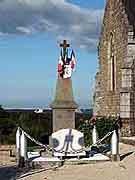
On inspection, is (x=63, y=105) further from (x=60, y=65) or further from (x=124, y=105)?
(x=124, y=105)

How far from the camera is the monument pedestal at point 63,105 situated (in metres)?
16.8

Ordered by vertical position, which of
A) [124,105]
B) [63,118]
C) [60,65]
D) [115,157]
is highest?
[60,65]

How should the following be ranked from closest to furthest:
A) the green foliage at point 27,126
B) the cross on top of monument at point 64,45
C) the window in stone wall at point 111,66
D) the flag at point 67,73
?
1. the flag at point 67,73
2. the cross on top of monument at point 64,45
3. the green foliage at point 27,126
4. the window in stone wall at point 111,66

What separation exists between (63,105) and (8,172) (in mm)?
3530

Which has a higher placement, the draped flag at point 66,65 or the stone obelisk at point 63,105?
the draped flag at point 66,65

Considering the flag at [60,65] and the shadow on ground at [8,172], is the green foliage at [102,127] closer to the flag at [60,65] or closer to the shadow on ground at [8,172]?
the flag at [60,65]

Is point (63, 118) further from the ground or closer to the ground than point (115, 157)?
further from the ground

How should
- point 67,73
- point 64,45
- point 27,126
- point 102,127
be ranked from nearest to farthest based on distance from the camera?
point 67,73, point 64,45, point 102,127, point 27,126

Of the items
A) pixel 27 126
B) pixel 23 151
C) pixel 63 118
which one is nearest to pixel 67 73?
pixel 63 118

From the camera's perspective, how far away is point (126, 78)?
23.7 m

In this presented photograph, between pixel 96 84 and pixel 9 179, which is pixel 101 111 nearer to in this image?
pixel 96 84

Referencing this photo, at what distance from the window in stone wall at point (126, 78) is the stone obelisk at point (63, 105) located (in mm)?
7248

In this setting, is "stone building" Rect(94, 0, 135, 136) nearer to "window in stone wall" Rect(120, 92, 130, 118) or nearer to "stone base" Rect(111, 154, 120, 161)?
"window in stone wall" Rect(120, 92, 130, 118)

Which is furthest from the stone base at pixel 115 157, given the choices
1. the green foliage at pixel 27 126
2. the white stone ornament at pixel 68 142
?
the green foliage at pixel 27 126
